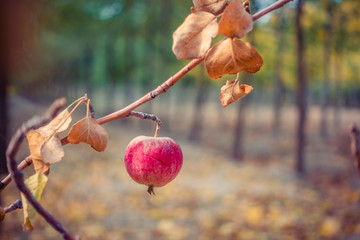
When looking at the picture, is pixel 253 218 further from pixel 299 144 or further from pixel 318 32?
pixel 318 32

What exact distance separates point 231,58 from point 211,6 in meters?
0.07

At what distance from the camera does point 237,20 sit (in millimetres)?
358

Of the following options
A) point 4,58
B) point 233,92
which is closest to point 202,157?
point 4,58

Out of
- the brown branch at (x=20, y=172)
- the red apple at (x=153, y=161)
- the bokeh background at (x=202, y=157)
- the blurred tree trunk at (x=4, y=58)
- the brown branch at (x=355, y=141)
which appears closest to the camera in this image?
the brown branch at (x=20, y=172)

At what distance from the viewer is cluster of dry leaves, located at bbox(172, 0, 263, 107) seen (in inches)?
14.2

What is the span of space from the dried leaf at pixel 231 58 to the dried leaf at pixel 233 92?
58 millimetres

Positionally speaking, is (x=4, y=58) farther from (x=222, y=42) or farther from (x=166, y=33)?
(x=166, y=33)

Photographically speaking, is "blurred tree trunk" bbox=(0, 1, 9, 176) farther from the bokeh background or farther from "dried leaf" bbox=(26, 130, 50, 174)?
"dried leaf" bbox=(26, 130, 50, 174)

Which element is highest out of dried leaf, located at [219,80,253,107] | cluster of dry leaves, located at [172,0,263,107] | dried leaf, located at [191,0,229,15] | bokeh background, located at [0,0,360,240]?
bokeh background, located at [0,0,360,240]

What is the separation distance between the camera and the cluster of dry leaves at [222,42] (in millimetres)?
360

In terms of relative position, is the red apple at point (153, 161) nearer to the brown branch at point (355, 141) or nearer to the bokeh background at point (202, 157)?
the bokeh background at point (202, 157)

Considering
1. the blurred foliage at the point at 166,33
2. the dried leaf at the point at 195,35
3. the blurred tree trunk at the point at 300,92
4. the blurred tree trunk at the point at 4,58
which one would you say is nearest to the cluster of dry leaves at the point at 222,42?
the dried leaf at the point at 195,35

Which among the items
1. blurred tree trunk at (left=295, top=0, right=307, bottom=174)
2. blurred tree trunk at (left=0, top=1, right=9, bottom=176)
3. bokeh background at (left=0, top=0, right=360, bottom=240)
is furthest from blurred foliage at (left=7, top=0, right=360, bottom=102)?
blurred tree trunk at (left=0, top=1, right=9, bottom=176)

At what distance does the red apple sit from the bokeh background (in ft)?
1.52
